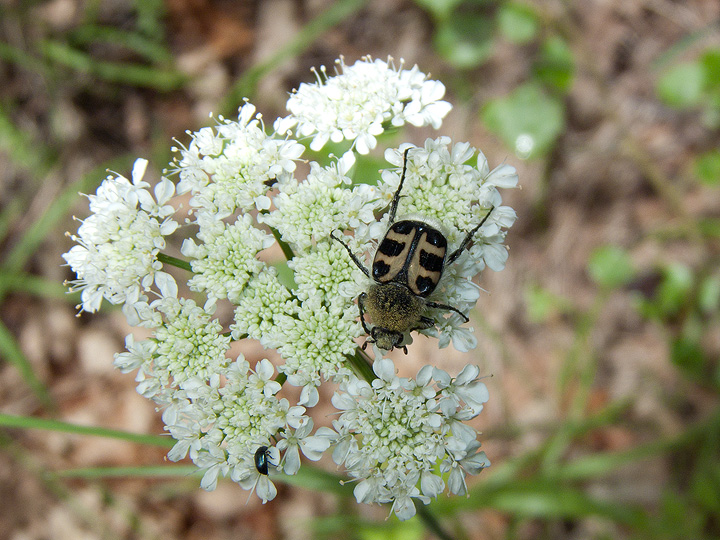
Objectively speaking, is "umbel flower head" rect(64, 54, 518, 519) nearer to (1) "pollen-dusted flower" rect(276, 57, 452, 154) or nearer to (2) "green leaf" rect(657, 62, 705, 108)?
(1) "pollen-dusted flower" rect(276, 57, 452, 154)

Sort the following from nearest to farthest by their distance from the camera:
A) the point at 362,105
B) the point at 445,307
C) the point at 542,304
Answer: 1. the point at 445,307
2. the point at 362,105
3. the point at 542,304

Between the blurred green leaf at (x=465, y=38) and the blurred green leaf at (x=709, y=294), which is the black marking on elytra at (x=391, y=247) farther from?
the blurred green leaf at (x=709, y=294)

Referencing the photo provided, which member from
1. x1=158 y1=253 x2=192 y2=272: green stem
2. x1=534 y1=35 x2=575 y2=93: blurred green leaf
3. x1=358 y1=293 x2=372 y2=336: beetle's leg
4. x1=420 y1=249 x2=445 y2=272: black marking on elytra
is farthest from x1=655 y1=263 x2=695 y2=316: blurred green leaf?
x1=158 y1=253 x2=192 y2=272: green stem

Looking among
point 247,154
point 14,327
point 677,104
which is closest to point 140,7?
point 14,327

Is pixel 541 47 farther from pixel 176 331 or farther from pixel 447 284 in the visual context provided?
pixel 176 331

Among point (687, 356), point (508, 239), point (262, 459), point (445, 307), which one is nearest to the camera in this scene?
point (262, 459)

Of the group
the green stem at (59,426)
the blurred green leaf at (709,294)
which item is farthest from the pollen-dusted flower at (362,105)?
the blurred green leaf at (709,294)

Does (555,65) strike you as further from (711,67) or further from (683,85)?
(711,67)

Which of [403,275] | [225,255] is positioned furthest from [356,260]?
[225,255]
